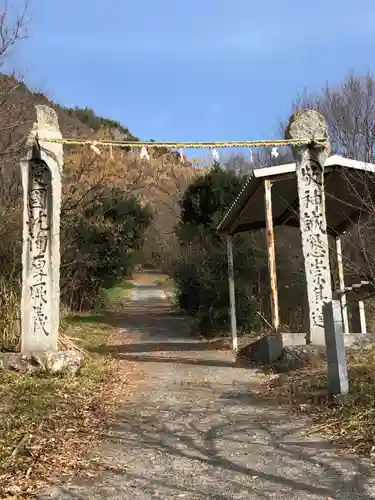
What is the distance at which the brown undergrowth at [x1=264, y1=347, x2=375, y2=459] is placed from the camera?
5413 millimetres

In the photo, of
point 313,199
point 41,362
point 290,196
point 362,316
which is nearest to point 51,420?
point 41,362

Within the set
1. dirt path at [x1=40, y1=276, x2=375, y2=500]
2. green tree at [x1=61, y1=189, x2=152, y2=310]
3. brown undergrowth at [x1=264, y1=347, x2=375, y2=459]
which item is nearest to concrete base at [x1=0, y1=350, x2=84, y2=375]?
dirt path at [x1=40, y1=276, x2=375, y2=500]

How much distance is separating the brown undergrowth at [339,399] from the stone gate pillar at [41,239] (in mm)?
3701

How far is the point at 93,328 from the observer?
18062mm

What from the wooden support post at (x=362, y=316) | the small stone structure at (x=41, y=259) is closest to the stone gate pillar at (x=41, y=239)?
the small stone structure at (x=41, y=259)

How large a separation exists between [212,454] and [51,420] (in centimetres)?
197

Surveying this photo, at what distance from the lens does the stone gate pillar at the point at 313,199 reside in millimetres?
9656

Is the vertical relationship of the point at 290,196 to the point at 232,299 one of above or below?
above

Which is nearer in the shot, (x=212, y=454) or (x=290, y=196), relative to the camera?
(x=212, y=454)

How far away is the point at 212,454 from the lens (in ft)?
16.6

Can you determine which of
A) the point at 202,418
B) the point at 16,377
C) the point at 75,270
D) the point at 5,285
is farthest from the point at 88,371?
the point at 75,270

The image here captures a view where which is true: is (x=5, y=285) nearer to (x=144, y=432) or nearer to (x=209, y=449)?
(x=144, y=432)

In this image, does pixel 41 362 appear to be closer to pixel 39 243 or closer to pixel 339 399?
pixel 39 243

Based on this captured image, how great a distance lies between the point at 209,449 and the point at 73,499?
1591 mm
